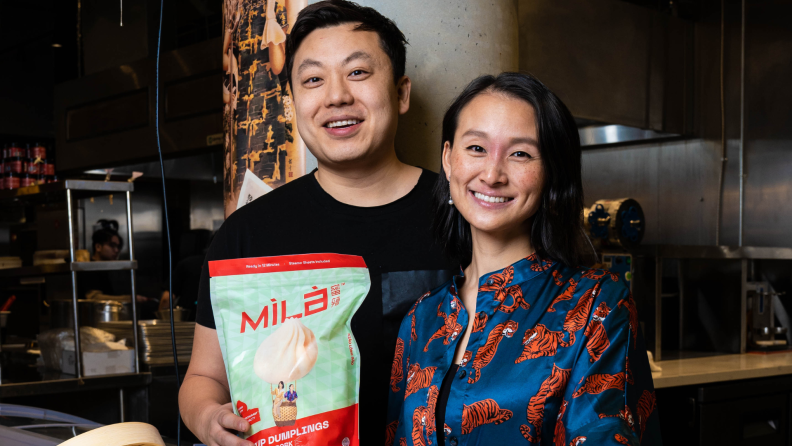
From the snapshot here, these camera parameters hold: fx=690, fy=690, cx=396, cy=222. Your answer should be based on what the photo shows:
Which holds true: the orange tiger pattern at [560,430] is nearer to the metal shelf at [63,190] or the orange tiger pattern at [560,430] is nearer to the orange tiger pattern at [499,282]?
the orange tiger pattern at [499,282]

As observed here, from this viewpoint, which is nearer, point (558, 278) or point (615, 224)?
point (558, 278)

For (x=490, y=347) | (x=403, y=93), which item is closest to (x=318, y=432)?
(x=490, y=347)

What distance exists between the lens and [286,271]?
96 cm

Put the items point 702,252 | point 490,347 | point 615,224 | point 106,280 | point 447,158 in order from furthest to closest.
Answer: point 106,280
point 702,252
point 615,224
point 447,158
point 490,347

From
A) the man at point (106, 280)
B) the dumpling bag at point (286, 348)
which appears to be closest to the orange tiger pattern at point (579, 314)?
the dumpling bag at point (286, 348)

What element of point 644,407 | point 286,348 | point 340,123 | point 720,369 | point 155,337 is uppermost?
point 340,123

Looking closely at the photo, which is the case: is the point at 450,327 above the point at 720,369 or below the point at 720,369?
above

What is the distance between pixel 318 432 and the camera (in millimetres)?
952

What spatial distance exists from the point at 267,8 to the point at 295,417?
45.4 inches

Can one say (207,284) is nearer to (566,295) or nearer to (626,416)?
(566,295)

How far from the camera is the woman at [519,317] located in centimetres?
96

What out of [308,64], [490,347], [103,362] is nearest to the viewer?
[490,347]

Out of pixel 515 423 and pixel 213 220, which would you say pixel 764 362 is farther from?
pixel 213 220

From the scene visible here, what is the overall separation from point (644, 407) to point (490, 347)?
231 millimetres
